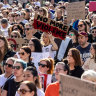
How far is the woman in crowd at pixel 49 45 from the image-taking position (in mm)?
8398

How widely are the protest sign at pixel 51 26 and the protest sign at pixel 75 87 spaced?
4.78 metres

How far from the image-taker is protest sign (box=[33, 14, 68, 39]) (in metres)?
8.56

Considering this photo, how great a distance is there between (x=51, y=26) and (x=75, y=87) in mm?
5212

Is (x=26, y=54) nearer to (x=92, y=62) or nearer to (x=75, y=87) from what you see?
(x=92, y=62)

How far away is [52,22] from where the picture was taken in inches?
348

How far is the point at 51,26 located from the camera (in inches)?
345

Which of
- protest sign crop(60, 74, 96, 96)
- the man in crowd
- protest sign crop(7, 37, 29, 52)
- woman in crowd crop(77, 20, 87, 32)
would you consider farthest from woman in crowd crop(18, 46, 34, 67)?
protest sign crop(60, 74, 96, 96)

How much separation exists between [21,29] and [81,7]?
1.65 metres

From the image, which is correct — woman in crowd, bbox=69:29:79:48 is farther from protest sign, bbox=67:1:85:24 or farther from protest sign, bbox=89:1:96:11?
protest sign, bbox=89:1:96:11

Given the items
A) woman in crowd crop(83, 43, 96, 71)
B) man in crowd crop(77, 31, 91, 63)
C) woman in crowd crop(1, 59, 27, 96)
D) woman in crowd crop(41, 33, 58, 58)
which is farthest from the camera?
woman in crowd crop(41, 33, 58, 58)

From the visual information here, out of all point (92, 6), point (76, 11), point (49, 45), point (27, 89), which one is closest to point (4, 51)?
point (49, 45)

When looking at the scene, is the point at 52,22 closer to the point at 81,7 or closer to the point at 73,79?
the point at 81,7

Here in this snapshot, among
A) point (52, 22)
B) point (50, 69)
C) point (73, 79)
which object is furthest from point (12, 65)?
point (73, 79)

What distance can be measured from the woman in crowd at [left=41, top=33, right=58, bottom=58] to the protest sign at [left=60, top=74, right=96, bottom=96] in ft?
15.0
